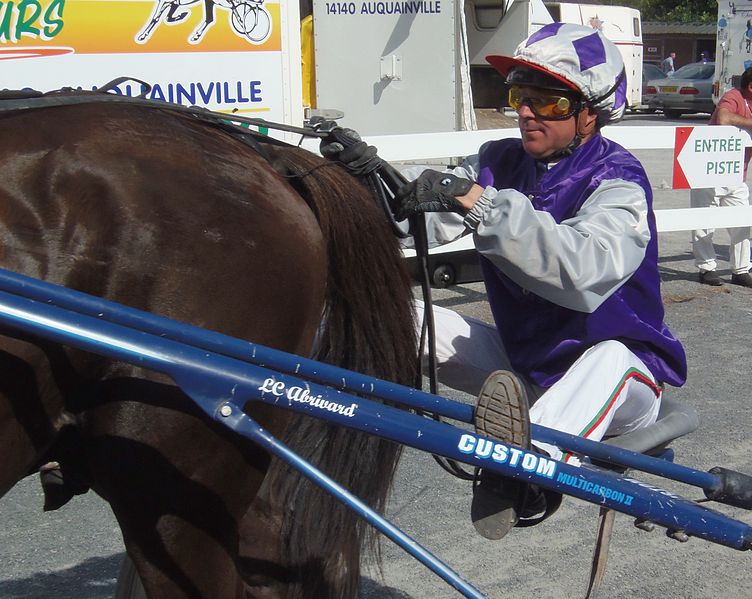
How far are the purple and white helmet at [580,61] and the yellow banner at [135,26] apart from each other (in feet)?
12.0

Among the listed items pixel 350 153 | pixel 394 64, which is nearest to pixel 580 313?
pixel 350 153

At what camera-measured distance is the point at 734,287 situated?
302 inches

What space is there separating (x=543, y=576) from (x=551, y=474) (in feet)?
4.67

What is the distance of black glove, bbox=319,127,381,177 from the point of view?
8.28 ft

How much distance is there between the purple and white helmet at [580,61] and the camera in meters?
2.54

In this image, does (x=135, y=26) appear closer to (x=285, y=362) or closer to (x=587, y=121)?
(x=587, y=121)

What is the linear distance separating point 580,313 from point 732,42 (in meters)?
18.8

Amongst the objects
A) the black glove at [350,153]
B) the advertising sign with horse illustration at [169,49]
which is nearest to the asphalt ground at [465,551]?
the black glove at [350,153]

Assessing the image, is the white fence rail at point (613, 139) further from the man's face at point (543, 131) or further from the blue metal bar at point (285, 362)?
the blue metal bar at point (285, 362)

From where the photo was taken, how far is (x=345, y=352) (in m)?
2.45

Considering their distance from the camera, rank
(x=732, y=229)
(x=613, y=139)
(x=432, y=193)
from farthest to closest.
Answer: (x=732, y=229)
(x=613, y=139)
(x=432, y=193)

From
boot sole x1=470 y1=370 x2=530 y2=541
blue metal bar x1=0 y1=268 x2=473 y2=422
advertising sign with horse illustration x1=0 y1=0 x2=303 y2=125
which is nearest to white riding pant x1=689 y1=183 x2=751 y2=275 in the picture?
advertising sign with horse illustration x1=0 y1=0 x2=303 y2=125

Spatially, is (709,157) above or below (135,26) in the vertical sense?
below

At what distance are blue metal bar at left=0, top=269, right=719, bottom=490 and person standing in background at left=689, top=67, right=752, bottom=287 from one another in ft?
18.8
